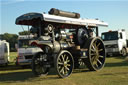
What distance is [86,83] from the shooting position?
6.85 meters

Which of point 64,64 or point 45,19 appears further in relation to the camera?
point 64,64

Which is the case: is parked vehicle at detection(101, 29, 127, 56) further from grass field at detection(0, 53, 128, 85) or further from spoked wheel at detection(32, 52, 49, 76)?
spoked wheel at detection(32, 52, 49, 76)

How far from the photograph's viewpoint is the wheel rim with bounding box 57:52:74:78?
8.06 meters

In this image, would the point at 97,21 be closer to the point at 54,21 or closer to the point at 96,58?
the point at 96,58

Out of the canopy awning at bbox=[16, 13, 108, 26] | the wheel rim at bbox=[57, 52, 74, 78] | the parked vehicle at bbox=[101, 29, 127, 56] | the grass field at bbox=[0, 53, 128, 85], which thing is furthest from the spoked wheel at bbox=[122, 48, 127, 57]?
the wheel rim at bbox=[57, 52, 74, 78]

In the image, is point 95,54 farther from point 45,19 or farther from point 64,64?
point 45,19

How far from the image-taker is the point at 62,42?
29.8ft

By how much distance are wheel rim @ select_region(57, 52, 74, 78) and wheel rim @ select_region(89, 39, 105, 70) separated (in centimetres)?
147

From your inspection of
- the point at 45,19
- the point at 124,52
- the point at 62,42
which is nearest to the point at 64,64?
the point at 62,42

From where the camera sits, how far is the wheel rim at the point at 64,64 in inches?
317

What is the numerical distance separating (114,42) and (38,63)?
13.3m

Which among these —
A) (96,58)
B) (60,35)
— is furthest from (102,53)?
(60,35)

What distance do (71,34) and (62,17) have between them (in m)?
1.25

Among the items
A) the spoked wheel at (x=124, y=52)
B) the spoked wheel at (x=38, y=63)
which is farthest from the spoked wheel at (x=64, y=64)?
the spoked wheel at (x=124, y=52)
